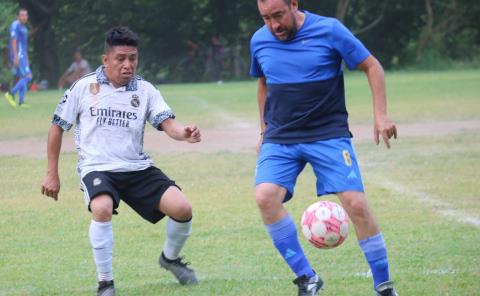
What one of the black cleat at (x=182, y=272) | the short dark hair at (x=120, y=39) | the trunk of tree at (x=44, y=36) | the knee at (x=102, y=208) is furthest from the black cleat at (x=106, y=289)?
the trunk of tree at (x=44, y=36)

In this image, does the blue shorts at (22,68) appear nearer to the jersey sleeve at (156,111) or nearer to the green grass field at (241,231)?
the green grass field at (241,231)

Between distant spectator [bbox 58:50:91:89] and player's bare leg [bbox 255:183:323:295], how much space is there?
103 feet

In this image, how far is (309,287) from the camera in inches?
232

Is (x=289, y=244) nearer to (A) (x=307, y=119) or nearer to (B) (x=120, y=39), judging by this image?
(A) (x=307, y=119)

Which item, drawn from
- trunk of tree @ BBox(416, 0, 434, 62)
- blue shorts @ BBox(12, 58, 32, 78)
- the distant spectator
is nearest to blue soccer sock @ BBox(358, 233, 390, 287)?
blue shorts @ BBox(12, 58, 32, 78)

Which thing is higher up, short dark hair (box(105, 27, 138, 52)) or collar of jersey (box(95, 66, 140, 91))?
short dark hair (box(105, 27, 138, 52))

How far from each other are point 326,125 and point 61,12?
35.7m

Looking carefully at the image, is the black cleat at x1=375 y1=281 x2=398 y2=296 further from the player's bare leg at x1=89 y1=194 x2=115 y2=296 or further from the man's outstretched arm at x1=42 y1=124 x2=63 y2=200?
the man's outstretched arm at x1=42 y1=124 x2=63 y2=200

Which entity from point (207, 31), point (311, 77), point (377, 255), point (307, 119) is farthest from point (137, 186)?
point (207, 31)

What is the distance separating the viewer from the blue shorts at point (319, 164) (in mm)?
5824

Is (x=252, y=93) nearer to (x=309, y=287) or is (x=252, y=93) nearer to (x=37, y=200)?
(x=37, y=200)

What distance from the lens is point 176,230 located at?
6512mm

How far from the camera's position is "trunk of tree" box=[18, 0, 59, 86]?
1547 inches

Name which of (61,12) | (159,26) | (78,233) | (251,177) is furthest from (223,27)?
(78,233)
